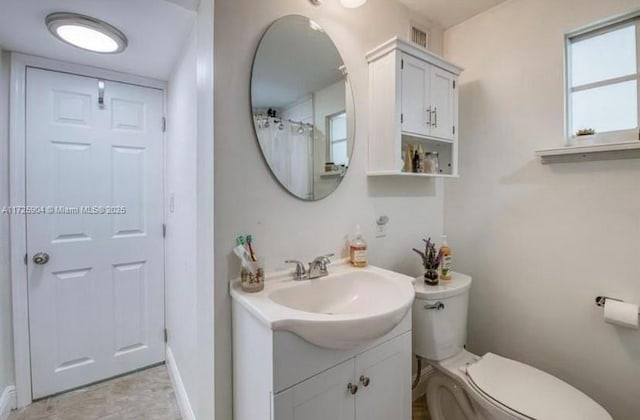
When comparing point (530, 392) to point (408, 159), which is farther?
point (408, 159)

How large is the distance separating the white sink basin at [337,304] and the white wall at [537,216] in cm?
90

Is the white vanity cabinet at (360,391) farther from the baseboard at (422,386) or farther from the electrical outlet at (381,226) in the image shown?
the baseboard at (422,386)

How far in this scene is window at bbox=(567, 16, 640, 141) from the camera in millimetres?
1342

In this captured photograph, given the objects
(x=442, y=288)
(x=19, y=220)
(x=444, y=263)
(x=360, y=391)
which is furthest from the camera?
(x=19, y=220)

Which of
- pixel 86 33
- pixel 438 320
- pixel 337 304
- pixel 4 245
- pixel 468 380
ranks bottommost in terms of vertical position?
pixel 468 380

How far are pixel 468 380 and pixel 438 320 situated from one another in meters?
0.28

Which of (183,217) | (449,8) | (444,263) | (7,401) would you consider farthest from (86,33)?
(444,263)

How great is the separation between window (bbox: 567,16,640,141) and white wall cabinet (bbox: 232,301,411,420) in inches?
A: 55.3

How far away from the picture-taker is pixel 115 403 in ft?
5.95

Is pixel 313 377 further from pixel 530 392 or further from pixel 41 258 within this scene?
pixel 41 258

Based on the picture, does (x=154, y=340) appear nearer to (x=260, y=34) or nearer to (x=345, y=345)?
(x=345, y=345)

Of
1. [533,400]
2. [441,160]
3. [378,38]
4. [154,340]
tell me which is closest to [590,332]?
[533,400]

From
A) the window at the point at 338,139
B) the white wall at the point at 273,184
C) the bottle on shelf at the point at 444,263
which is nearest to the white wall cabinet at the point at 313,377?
the white wall at the point at 273,184

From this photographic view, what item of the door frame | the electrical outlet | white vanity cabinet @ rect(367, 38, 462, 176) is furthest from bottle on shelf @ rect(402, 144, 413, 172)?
the door frame
